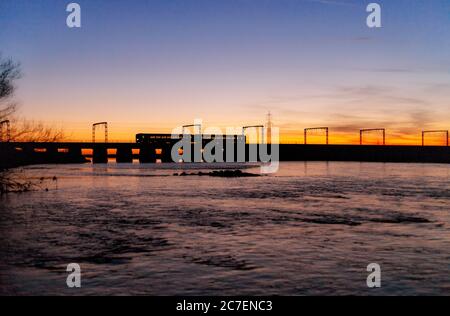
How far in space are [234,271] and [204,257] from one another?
7.60 feet

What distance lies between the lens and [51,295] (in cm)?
1285

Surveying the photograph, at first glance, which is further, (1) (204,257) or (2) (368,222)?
(2) (368,222)

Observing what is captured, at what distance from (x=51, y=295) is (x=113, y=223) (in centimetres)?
1353

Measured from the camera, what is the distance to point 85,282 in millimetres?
14031

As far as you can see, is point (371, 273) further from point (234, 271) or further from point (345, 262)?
point (234, 271)

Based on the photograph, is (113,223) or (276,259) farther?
(113,223)

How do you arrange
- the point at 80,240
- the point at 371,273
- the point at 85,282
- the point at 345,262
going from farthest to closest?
1. the point at 80,240
2. the point at 345,262
3. the point at 371,273
4. the point at 85,282

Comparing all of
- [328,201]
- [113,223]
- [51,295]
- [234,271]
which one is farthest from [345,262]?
[328,201]
